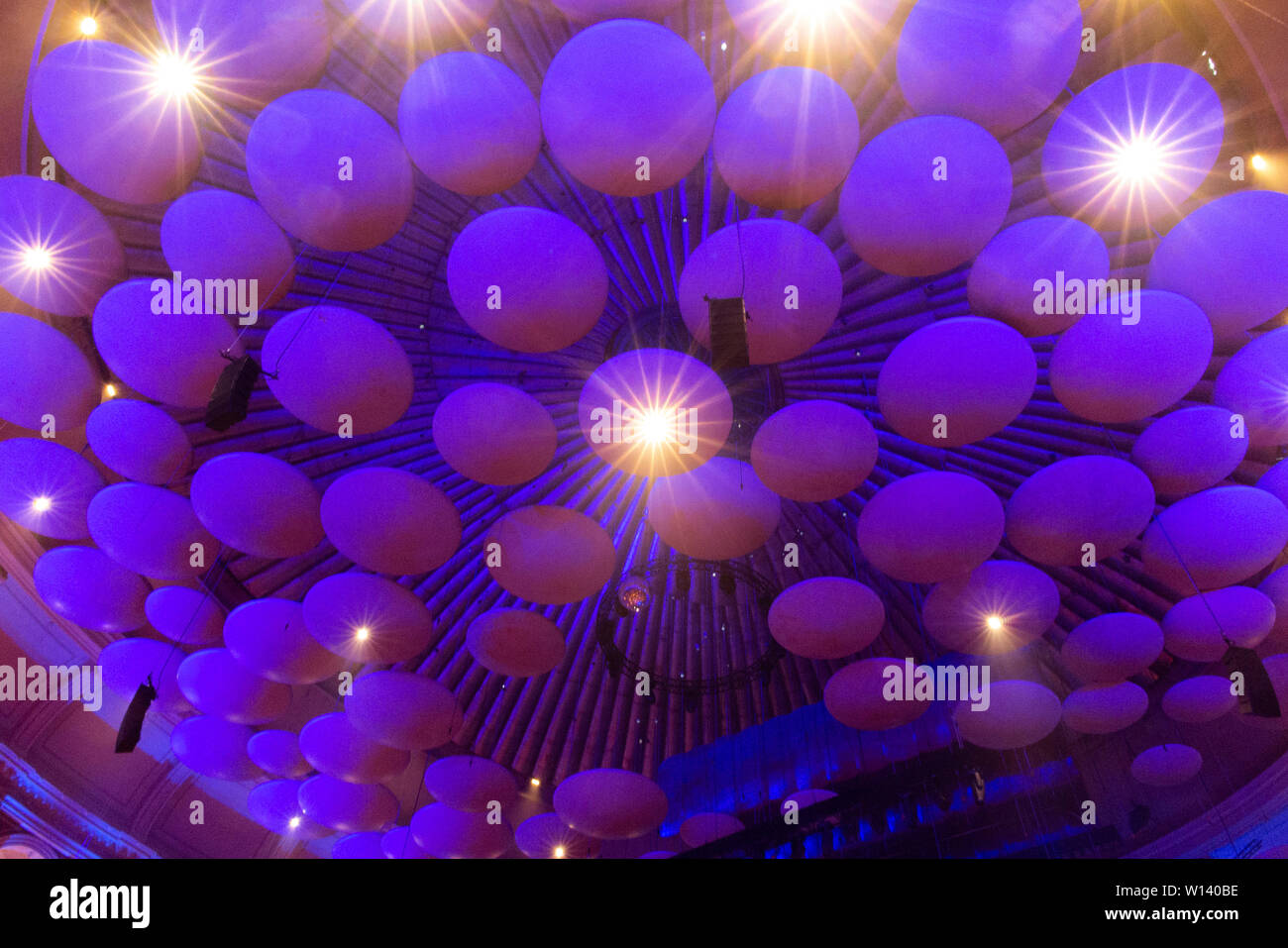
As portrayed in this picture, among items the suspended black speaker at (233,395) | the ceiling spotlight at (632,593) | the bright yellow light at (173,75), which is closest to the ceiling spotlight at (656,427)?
the suspended black speaker at (233,395)

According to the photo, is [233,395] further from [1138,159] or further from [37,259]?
[1138,159]

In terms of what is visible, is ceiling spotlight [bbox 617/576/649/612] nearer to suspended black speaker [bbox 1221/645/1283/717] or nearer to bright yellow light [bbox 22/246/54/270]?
suspended black speaker [bbox 1221/645/1283/717]

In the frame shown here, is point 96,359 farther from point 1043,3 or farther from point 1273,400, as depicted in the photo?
point 1273,400

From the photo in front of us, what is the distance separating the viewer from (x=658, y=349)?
319cm

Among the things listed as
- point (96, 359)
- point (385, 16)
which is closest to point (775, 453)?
point (385, 16)

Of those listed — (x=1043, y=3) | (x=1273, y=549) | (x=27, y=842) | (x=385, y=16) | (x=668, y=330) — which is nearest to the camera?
(x=1043, y=3)

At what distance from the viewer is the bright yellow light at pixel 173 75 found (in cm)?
275

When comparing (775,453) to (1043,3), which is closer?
(1043,3)

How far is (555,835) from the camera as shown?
5691 mm

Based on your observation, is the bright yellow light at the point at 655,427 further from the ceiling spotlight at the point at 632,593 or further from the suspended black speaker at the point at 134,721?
the suspended black speaker at the point at 134,721

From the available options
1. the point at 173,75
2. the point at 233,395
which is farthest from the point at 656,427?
the point at 173,75

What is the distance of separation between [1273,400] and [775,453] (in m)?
2.36

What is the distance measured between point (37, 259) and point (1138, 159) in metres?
4.79

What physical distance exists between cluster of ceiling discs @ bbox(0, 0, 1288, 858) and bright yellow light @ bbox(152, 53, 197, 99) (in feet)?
0.03
